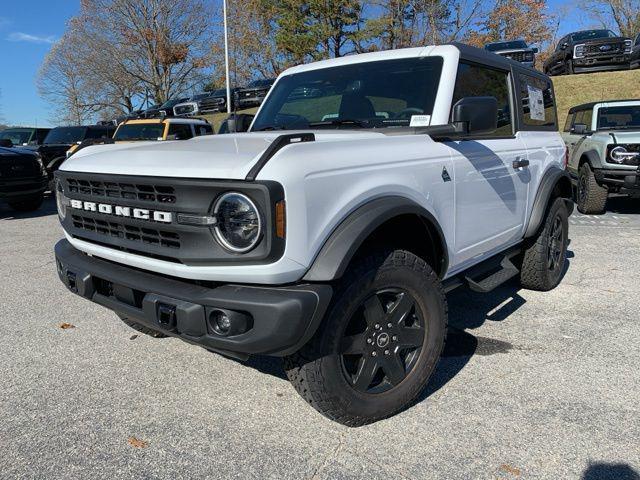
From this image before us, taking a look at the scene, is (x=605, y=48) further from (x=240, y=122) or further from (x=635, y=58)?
(x=240, y=122)

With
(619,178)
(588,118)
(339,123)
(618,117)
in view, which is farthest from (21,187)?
(618,117)

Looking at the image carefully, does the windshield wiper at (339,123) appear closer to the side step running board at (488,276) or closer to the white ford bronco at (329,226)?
the white ford bronco at (329,226)

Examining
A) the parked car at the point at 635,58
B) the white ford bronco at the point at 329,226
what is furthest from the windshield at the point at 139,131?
the parked car at the point at 635,58

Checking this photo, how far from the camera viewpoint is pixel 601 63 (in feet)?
58.2

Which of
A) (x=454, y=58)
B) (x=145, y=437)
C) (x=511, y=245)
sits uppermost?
(x=454, y=58)

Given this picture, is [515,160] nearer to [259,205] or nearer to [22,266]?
[259,205]

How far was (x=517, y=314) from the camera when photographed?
405cm

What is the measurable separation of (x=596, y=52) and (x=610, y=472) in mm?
18986

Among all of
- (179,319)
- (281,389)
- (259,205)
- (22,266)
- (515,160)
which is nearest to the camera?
(259,205)

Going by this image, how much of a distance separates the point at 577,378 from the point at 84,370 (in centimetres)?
298

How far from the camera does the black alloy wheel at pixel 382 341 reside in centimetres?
239

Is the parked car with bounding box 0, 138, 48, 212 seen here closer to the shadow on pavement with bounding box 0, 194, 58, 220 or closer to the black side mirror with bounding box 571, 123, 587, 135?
the shadow on pavement with bounding box 0, 194, 58, 220

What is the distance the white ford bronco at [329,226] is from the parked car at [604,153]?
5.41m

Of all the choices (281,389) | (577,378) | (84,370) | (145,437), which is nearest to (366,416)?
(281,389)
